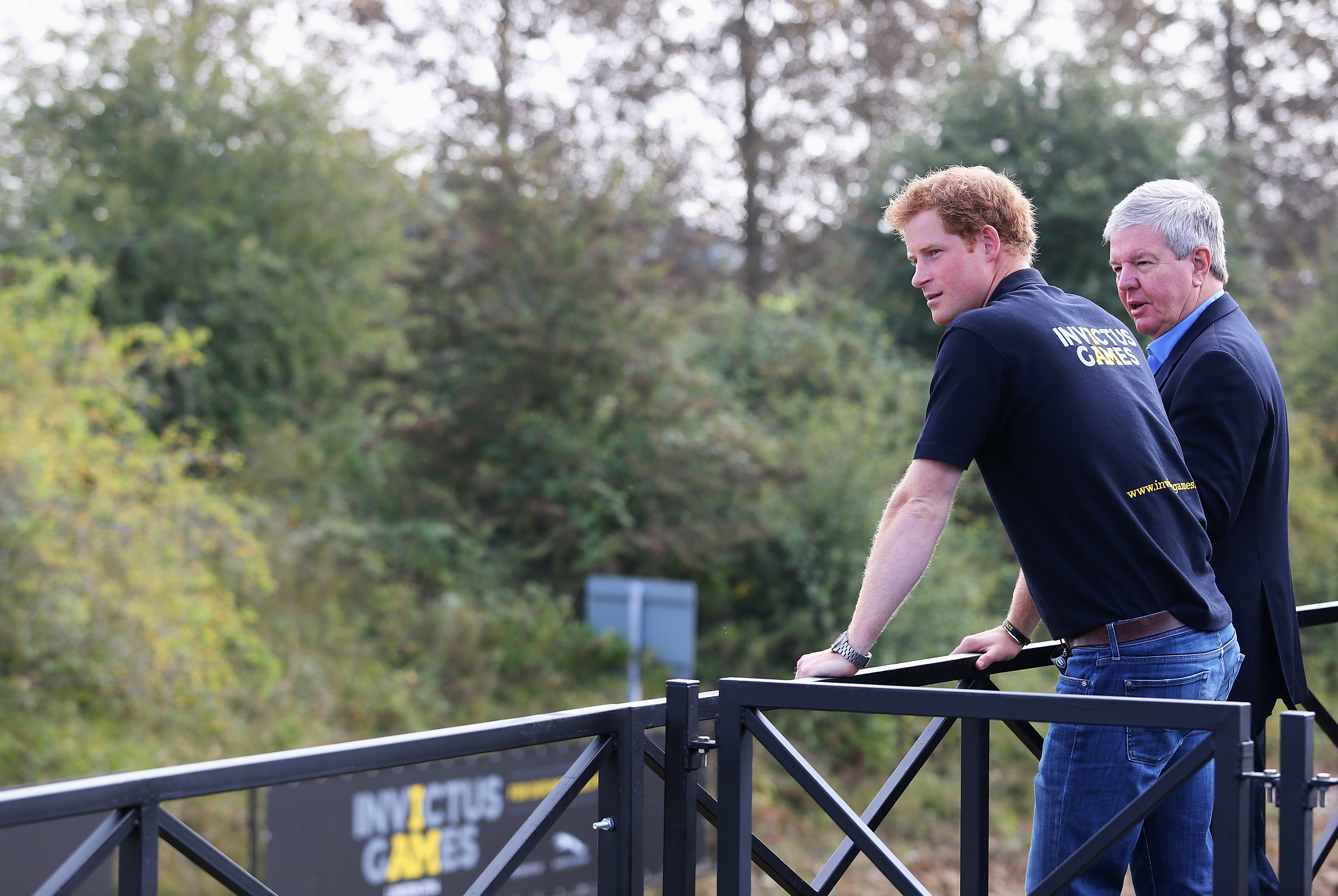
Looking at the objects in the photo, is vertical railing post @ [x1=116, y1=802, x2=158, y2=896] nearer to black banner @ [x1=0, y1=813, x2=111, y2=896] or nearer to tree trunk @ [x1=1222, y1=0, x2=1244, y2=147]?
black banner @ [x1=0, y1=813, x2=111, y2=896]

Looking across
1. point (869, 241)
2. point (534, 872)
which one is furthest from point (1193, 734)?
point (869, 241)

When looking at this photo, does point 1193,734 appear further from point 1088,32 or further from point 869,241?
point 1088,32

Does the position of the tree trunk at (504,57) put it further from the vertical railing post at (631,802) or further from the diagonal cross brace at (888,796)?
the vertical railing post at (631,802)

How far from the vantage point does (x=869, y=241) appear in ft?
46.5

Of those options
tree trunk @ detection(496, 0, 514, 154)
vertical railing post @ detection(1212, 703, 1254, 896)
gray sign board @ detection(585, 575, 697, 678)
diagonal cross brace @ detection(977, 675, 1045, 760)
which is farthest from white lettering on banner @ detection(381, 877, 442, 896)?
tree trunk @ detection(496, 0, 514, 154)

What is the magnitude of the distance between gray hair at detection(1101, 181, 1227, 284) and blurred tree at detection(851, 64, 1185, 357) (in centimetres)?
996

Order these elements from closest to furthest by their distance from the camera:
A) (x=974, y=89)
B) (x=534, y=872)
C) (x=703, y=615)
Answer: (x=534, y=872)
(x=703, y=615)
(x=974, y=89)

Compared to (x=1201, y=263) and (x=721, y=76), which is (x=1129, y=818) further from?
(x=721, y=76)

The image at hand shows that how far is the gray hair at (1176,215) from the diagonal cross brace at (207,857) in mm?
2134

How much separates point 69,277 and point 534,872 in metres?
7.88

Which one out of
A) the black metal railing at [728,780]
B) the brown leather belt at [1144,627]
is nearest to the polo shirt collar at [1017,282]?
the brown leather belt at [1144,627]

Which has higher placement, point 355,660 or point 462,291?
point 462,291

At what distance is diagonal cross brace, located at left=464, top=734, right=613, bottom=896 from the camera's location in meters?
2.11

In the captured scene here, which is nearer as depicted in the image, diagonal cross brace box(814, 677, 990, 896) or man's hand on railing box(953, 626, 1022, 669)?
diagonal cross brace box(814, 677, 990, 896)
